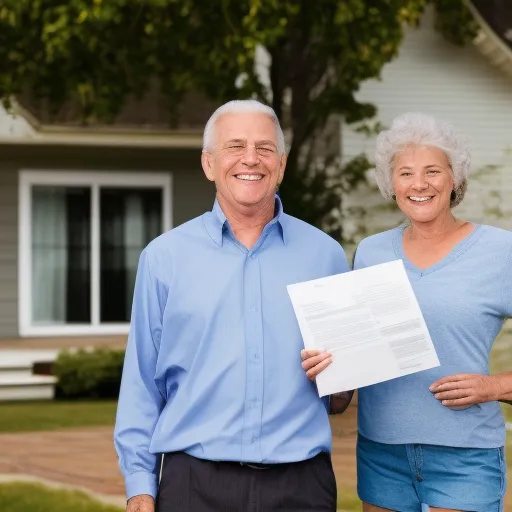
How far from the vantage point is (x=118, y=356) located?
1266cm

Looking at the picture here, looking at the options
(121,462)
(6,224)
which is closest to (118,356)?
(6,224)

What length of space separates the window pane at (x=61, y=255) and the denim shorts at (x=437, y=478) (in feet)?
38.1

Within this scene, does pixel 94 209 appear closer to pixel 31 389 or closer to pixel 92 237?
pixel 92 237

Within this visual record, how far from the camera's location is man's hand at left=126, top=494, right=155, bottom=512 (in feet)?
10.2

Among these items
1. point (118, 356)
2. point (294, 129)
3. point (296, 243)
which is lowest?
point (118, 356)

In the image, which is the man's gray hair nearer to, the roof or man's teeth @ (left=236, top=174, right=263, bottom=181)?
man's teeth @ (left=236, top=174, right=263, bottom=181)

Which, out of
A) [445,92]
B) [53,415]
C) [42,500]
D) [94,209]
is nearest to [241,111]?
[42,500]

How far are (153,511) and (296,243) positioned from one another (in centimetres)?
85

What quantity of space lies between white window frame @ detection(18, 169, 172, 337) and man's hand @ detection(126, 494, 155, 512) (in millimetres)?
11465

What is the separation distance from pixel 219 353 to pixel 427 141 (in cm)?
87

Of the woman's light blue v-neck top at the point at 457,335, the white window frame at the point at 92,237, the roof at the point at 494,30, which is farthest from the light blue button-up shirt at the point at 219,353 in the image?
the roof at the point at 494,30

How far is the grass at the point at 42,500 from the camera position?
7055 mm

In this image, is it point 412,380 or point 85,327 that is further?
point 85,327

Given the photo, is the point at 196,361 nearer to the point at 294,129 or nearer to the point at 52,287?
A: the point at 294,129
